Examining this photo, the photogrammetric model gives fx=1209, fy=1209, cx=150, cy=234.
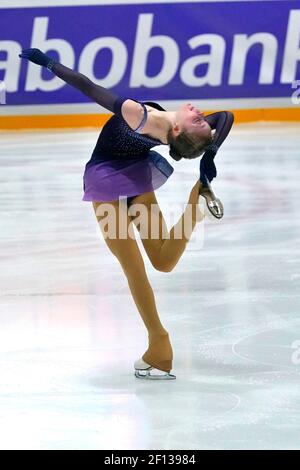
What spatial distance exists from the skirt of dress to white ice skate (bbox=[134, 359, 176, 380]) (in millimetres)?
614

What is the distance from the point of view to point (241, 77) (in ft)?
40.7

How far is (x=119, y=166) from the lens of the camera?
14.4ft

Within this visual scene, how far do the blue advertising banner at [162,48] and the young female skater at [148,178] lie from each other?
797cm

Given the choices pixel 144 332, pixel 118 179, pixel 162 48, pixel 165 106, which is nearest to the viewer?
pixel 118 179

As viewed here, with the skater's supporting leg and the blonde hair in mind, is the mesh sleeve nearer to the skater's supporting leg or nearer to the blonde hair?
the blonde hair

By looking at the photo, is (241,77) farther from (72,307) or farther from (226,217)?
(72,307)

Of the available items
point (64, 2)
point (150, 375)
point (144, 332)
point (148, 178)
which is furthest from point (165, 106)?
point (150, 375)

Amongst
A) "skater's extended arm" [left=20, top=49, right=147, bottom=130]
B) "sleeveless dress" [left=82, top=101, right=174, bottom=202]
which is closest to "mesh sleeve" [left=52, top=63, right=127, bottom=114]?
"skater's extended arm" [left=20, top=49, right=147, bottom=130]

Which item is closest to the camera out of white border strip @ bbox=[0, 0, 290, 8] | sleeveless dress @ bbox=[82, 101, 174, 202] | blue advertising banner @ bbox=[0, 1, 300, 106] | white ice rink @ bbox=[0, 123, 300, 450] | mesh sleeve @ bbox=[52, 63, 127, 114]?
white ice rink @ bbox=[0, 123, 300, 450]

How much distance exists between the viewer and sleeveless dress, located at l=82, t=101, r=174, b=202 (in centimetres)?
436

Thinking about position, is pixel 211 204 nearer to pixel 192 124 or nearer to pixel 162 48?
pixel 192 124

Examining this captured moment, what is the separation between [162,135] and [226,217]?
350 cm

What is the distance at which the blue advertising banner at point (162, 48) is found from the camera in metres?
12.3

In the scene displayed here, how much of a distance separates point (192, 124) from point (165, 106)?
8323mm
